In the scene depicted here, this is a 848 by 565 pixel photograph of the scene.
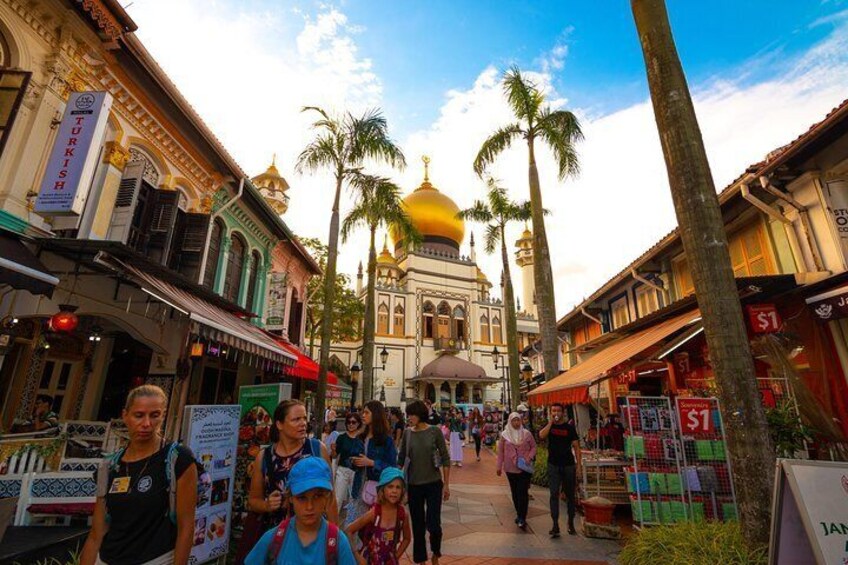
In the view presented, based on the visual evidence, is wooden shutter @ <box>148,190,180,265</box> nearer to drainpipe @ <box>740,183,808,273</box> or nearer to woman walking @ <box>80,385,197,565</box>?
woman walking @ <box>80,385,197,565</box>

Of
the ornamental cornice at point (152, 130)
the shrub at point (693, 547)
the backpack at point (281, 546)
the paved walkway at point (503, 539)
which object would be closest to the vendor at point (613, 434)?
the paved walkway at point (503, 539)

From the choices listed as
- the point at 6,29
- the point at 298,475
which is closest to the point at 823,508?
the point at 298,475

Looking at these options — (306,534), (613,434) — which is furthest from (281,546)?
(613,434)

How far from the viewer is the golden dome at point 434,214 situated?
127 ft

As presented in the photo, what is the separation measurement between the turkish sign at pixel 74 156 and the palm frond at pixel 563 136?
38.7 ft

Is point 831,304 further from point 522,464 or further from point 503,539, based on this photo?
point 503,539

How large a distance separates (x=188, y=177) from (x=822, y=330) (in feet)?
42.6

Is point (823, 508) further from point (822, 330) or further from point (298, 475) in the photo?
point (822, 330)

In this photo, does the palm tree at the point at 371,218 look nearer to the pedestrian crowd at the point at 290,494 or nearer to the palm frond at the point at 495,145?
the palm frond at the point at 495,145

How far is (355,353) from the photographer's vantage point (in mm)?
35938

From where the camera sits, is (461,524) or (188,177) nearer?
(461,524)

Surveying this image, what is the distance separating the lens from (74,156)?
5973mm

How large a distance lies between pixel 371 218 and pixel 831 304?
13643 mm

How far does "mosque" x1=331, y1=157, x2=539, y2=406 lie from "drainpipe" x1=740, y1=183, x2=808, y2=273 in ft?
83.8
